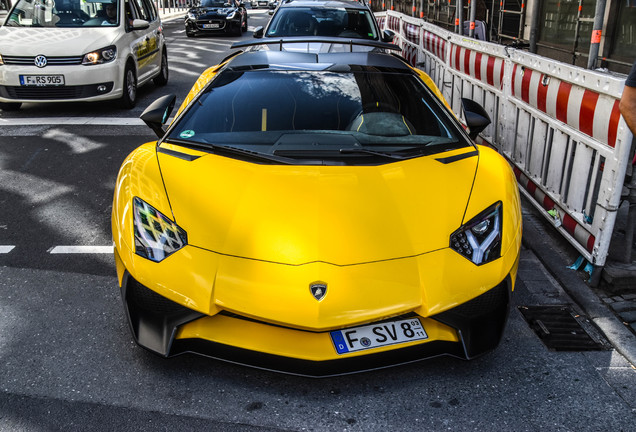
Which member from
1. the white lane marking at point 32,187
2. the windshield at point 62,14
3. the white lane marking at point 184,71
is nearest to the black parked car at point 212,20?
the white lane marking at point 184,71

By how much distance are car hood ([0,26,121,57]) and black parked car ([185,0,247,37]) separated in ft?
41.6

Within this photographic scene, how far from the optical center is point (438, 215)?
Answer: 10.0 ft

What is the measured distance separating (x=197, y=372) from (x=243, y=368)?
21 cm

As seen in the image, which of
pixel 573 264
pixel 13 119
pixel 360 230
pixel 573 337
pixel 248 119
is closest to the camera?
pixel 360 230

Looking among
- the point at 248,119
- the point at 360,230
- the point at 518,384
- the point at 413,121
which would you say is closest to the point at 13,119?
the point at 248,119

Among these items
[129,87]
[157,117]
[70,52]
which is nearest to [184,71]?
[129,87]

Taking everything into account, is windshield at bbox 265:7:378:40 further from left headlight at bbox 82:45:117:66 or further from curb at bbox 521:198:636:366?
curb at bbox 521:198:636:366

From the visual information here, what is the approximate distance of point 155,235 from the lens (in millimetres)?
3014

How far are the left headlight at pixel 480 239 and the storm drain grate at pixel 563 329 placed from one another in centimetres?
70

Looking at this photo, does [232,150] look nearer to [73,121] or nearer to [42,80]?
[73,121]

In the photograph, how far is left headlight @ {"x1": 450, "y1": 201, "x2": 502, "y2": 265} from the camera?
2.96m

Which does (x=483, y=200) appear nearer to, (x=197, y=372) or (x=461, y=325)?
(x=461, y=325)

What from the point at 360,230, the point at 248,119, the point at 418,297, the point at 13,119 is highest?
the point at 248,119

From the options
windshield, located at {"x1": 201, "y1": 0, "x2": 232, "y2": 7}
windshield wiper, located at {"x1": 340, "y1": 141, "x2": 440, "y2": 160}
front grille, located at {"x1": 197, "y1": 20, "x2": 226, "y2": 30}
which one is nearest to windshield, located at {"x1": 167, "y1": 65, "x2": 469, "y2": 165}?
windshield wiper, located at {"x1": 340, "y1": 141, "x2": 440, "y2": 160}
